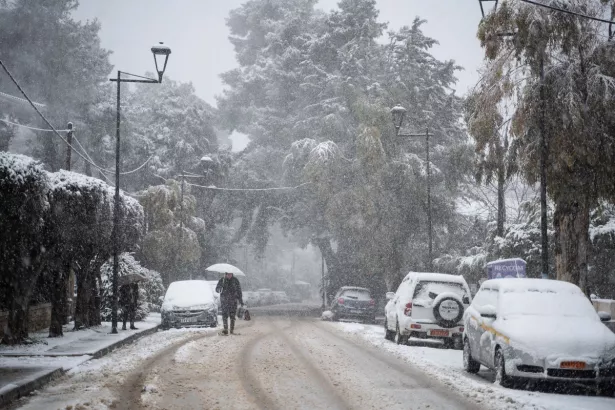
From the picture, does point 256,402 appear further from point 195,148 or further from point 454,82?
point 195,148

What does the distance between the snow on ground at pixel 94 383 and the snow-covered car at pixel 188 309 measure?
23.4 feet

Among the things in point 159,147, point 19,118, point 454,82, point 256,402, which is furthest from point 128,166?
point 256,402

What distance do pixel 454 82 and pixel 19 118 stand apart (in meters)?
28.5

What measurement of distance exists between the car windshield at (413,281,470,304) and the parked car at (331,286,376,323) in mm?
13643

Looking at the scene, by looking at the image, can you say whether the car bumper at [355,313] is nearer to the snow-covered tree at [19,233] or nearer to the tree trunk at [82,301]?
the tree trunk at [82,301]

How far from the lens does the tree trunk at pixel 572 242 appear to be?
61.1 feet

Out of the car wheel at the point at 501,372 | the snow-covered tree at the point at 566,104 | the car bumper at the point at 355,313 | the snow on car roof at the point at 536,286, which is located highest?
the snow-covered tree at the point at 566,104

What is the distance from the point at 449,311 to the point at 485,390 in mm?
7223

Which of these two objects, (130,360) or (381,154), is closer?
(130,360)

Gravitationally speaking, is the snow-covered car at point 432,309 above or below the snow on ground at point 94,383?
above

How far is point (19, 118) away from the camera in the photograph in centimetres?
4600

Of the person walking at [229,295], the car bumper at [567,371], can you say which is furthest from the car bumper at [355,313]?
the car bumper at [567,371]

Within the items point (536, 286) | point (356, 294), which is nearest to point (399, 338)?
point (536, 286)

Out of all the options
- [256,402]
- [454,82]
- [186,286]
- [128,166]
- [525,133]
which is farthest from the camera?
[128,166]
